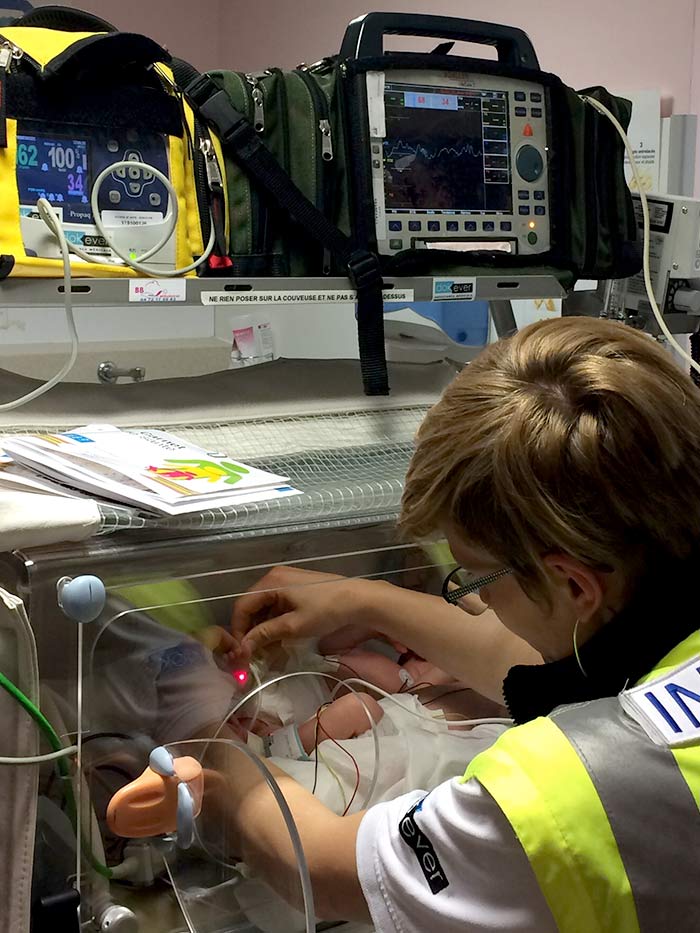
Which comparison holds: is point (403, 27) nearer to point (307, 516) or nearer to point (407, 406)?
point (407, 406)

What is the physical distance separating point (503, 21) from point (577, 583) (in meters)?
2.11

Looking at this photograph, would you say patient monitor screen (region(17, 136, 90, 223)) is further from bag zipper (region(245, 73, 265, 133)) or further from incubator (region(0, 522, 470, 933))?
incubator (region(0, 522, 470, 933))

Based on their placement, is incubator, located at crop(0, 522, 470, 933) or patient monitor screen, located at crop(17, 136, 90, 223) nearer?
incubator, located at crop(0, 522, 470, 933)

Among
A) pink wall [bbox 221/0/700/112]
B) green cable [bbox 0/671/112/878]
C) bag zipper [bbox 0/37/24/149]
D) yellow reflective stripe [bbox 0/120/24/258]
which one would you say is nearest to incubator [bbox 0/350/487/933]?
green cable [bbox 0/671/112/878]

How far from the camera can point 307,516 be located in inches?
43.1

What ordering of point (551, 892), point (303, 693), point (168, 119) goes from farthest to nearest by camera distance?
point (168, 119), point (303, 693), point (551, 892)

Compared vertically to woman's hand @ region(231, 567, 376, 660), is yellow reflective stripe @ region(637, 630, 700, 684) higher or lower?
higher

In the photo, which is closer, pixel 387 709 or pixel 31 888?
pixel 31 888

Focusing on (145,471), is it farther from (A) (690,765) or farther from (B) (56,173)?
(A) (690,765)

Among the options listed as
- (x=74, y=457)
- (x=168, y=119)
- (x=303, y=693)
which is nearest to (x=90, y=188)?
(x=168, y=119)

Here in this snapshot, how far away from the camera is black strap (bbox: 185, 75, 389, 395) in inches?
50.2

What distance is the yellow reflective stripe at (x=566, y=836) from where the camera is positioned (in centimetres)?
69

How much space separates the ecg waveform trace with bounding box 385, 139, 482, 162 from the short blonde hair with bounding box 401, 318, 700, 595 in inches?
25.5

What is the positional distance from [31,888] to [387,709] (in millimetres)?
427
